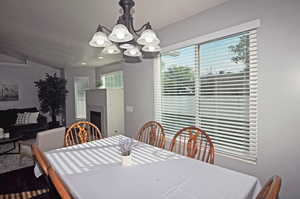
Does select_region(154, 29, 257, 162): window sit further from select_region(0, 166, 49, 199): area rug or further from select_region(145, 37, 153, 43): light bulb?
select_region(0, 166, 49, 199): area rug

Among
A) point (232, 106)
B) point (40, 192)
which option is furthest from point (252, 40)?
point (40, 192)

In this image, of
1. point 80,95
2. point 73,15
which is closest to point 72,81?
point 80,95

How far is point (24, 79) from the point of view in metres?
6.00

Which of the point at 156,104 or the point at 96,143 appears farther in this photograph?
the point at 156,104

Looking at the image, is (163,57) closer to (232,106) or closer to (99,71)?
(232,106)

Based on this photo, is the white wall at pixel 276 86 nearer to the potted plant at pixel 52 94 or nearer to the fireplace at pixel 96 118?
the fireplace at pixel 96 118

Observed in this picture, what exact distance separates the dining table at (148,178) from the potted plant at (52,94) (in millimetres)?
4872

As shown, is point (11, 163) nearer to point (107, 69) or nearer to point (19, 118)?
point (19, 118)

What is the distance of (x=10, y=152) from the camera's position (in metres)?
3.76

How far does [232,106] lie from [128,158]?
4.59 ft

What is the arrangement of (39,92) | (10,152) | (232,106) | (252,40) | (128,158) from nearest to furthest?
(128,158)
(252,40)
(232,106)
(10,152)
(39,92)

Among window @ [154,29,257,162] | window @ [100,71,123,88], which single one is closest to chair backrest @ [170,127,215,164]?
window @ [154,29,257,162]

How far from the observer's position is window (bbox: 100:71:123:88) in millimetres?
5207

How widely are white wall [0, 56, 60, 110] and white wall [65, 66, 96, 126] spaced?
3.71ft
